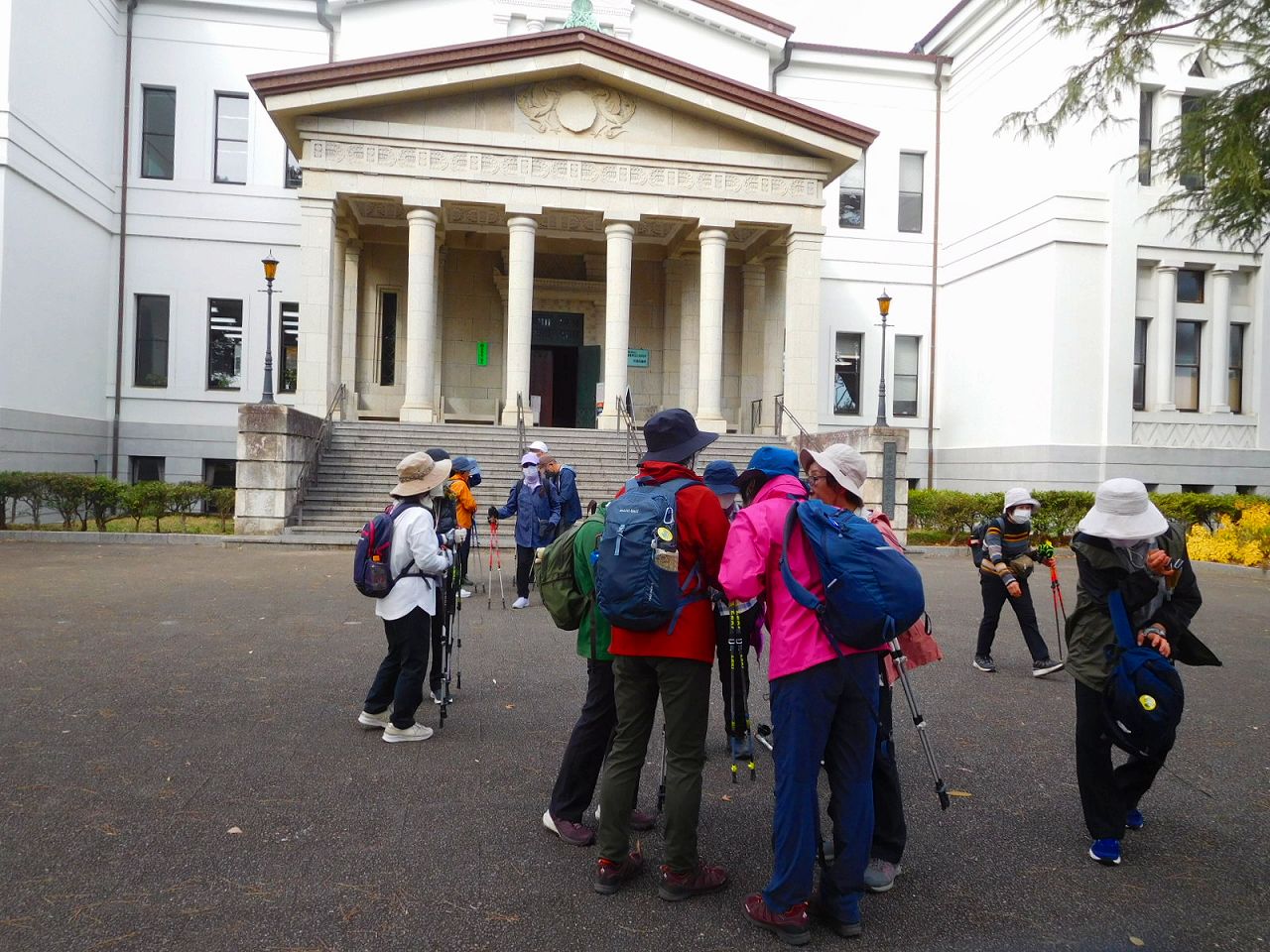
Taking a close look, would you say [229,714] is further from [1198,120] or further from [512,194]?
[512,194]

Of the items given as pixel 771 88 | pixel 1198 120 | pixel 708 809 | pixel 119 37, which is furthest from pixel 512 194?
pixel 708 809

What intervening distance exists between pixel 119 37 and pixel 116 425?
11.5 meters

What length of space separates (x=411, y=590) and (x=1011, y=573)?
5330mm

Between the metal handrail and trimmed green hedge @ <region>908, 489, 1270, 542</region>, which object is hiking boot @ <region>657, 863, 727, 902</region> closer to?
the metal handrail

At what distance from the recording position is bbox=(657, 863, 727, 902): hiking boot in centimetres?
394

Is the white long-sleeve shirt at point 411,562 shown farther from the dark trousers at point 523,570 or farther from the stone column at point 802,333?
the stone column at point 802,333

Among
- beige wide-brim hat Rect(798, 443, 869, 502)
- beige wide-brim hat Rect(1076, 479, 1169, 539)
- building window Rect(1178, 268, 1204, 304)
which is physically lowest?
beige wide-brim hat Rect(1076, 479, 1169, 539)

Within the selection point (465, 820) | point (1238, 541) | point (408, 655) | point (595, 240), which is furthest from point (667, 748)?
point (595, 240)

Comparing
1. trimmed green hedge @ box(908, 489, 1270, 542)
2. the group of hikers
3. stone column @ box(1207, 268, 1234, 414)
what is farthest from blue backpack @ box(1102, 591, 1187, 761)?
stone column @ box(1207, 268, 1234, 414)

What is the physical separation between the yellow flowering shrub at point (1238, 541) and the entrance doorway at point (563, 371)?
54.3 ft

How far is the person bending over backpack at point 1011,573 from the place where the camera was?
8250mm

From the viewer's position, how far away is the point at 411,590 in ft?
19.2

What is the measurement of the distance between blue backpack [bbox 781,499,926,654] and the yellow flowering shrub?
50.4ft

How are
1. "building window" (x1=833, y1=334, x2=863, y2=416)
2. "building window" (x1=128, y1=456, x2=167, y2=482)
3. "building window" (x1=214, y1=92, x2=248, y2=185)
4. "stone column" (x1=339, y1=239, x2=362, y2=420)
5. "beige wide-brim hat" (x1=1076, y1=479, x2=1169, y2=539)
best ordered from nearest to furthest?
"beige wide-brim hat" (x1=1076, y1=479, x2=1169, y2=539)
"stone column" (x1=339, y1=239, x2=362, y2=420)
"building window" (x1=128, y1=456, x2=167, y2=482)
"building window" (x1=214, y1=92, x2=248, y2=185)
"building window" (x1=833, y1=334, x2=863, y2=416)
